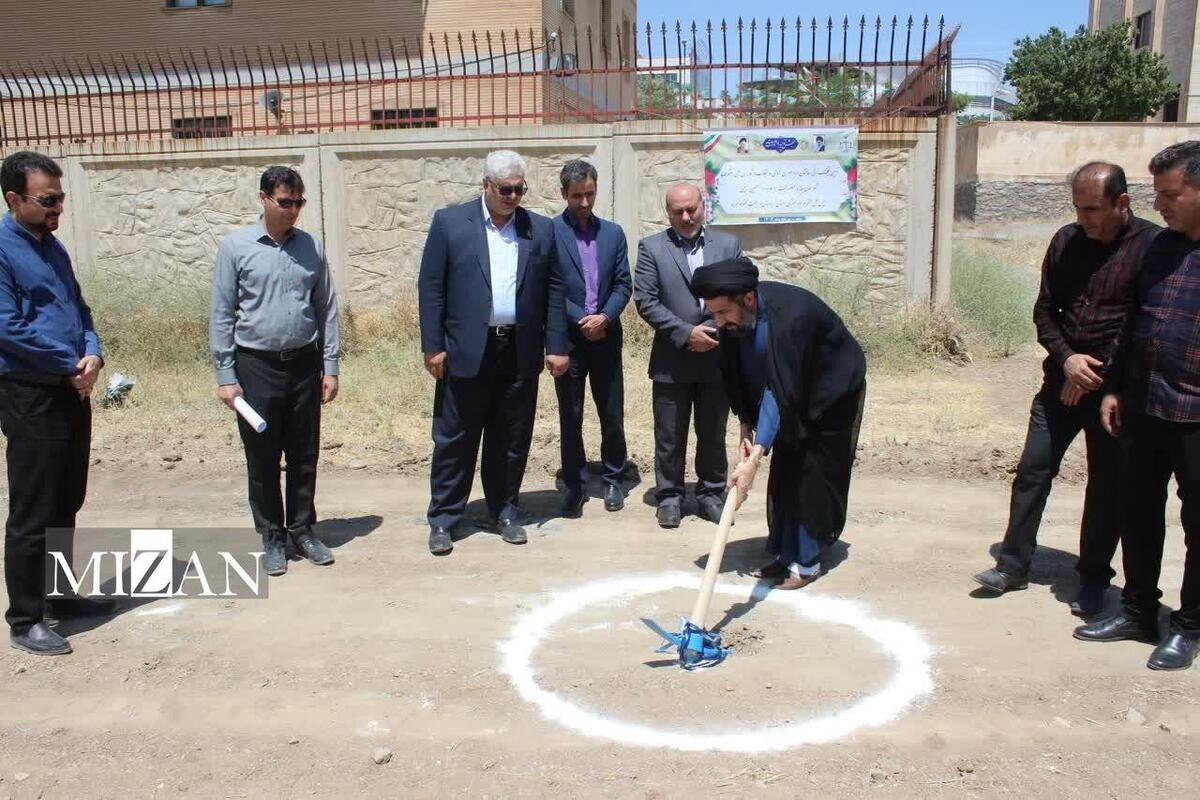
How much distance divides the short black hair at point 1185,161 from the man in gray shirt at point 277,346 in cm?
370

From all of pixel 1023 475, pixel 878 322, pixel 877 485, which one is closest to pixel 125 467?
pixel 877 485

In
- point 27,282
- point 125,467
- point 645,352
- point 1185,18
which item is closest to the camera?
point 27,282

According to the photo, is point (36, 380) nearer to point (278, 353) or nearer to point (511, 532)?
point (278, 353)

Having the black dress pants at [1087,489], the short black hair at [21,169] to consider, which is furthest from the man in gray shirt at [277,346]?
the black dress pants at [1087,489]

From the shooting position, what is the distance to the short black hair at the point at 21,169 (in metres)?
4.00

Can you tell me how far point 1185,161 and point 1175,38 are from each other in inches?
1426

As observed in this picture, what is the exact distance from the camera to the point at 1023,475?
15.2 ft

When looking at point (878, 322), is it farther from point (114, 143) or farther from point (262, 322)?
point (114, 143)

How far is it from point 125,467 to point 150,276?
4952mm

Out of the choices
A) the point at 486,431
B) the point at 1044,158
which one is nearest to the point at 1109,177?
the point at 486,431

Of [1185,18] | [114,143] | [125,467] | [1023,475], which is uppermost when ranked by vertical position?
[1185,18]

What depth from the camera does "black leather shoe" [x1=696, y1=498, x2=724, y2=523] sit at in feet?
19.2

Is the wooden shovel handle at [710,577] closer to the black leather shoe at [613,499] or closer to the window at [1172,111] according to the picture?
the black leather shoe at [613,499]

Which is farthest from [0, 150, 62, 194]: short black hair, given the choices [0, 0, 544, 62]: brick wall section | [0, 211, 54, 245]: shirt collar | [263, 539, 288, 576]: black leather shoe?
[0, 0, 544, 62]: brick wall section
